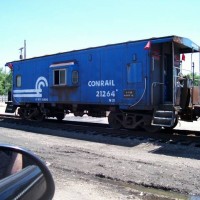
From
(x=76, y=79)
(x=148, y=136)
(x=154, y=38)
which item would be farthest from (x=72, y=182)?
(x=76, y=79)

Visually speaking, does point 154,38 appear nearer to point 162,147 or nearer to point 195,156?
point 162,147

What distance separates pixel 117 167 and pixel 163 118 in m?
4.79

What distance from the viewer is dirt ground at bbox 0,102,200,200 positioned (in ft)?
19.1

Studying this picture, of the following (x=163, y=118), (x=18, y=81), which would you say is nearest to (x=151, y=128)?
(x=163, y=118)

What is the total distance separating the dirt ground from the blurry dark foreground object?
3.04m

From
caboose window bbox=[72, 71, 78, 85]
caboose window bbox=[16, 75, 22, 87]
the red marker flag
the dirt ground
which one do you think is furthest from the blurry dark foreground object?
caboose window bbox=[16, 75, 22, 87]

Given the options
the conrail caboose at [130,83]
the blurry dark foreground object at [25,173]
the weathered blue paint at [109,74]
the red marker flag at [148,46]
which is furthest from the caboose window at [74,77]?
the blurry dark foreground object at [25,173]

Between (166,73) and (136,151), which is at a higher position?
(166,73)

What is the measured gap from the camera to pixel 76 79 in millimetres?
15406

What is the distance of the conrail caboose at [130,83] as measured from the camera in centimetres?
1270

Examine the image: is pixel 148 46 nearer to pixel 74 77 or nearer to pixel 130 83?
pixel 130 83

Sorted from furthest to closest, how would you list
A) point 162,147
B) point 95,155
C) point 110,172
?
point 162,147 < point 95,155 < point 110,172

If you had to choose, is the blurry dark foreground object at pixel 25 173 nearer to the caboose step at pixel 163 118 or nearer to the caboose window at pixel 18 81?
the caboose step at pixel 163 118

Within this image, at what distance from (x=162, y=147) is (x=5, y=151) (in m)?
8.57
